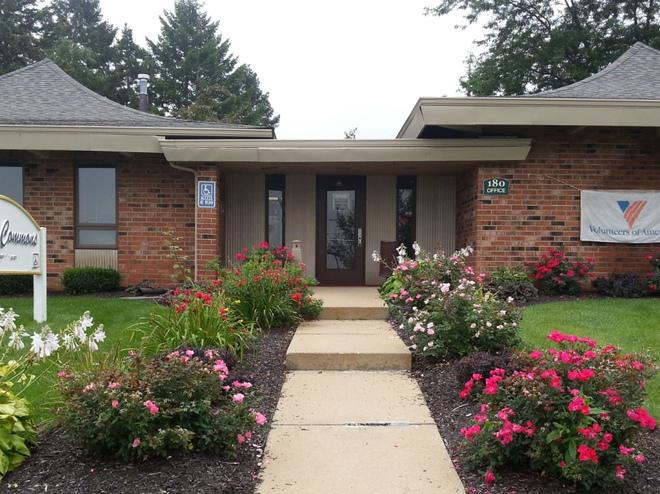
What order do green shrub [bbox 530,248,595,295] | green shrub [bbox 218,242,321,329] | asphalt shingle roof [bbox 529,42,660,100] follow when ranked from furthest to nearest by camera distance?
asphalt shingle roof [bbox 529,42,660,100], green shrub [bbox 530,248,595,295], green shrub [bbox 218,242,321,329]

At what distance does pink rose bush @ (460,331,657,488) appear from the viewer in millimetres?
2699

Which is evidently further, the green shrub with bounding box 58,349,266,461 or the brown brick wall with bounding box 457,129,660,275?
the brown brick wall with bounding box 457,129,660,275

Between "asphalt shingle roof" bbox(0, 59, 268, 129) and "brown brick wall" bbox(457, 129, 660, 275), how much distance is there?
189 inches

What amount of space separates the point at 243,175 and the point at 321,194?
5.19 feet

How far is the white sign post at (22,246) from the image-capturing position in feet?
19.2

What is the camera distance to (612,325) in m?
6.29

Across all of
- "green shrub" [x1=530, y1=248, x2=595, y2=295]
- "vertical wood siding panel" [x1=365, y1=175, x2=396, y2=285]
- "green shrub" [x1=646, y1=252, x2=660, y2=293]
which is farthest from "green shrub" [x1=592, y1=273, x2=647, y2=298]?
"vertical wood siding panel" [x1=365, y1=175, x2=396, y2=285]

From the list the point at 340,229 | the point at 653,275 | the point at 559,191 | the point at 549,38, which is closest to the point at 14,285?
the point at 340,229

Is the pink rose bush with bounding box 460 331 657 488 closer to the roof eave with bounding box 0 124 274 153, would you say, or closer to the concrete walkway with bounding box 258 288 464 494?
the concrete walkway with bounding box 258 288 464 494

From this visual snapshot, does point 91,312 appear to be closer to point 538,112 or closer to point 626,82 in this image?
point 538,112

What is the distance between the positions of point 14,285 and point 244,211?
4.22 metres

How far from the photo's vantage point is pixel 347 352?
16.7ft

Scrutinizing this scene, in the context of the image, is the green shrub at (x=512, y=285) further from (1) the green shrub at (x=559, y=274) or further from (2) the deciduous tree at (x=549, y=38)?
(2) the deciduous tree at (x=549, y=38)

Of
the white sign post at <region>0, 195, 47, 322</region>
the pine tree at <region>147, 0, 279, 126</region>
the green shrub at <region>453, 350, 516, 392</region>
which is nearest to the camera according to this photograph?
the green shrub at <region>453, 350, 516, 392</region>
